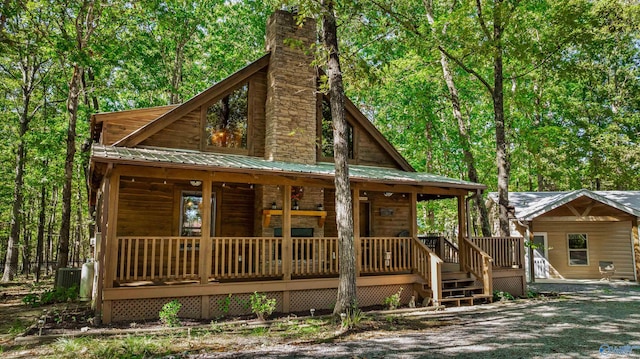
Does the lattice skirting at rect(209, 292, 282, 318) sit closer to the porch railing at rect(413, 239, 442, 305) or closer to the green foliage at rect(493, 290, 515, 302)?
the porch railing at rect(413, 239, 442, 305)

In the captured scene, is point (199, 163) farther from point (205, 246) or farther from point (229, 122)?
point (229, 122)

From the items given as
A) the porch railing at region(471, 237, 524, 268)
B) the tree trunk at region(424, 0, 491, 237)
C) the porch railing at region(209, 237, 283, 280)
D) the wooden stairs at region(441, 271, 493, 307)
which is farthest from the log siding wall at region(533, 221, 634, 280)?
the porch railing at region(209, 237, 283, 280)

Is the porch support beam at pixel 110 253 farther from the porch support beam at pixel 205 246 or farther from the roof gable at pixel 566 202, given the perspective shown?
the roof gable at pixel 566 202

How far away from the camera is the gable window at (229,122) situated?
11898 mm

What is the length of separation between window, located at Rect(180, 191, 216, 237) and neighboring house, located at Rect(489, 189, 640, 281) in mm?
13938

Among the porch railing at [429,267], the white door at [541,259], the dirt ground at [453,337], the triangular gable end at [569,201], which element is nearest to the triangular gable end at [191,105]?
the dirt ground at [453,337]

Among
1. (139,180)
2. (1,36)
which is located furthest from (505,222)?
(1,36)

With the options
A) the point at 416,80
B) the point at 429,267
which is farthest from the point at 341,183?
the point at 416,80

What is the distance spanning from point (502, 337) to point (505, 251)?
6.24 m

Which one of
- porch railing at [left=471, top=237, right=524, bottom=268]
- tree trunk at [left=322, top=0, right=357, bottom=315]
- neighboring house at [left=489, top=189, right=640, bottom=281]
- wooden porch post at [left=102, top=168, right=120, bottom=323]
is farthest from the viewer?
neighboring house at [left=489, top=189, right=640, bottom=281]

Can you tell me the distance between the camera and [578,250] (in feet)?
61.8

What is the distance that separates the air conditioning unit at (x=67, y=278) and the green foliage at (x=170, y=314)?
6.45 metres

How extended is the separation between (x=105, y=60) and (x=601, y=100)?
2869 cm

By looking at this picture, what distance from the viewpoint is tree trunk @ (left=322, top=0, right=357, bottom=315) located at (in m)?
8.08
